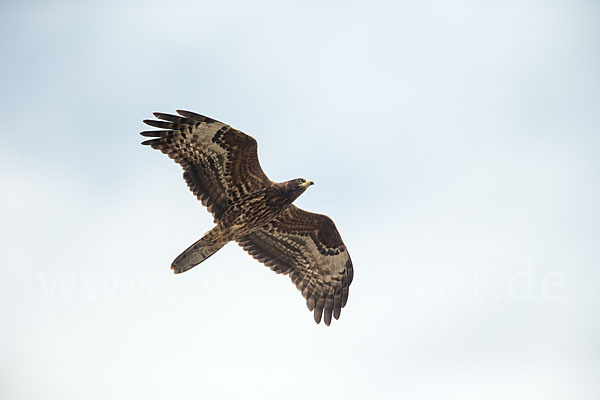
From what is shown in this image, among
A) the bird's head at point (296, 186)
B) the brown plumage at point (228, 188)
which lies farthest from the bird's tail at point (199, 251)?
the bird's head at point (296, 186)

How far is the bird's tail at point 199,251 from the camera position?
1437 centimetres

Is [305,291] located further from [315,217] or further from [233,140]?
[233,140]

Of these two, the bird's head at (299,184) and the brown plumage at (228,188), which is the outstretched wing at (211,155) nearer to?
the brown plumage at (228,188)

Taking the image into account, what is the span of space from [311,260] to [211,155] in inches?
134

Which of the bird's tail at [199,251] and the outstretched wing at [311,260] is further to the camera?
the outstretched wing at [311,260]

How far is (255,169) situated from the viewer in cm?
1447

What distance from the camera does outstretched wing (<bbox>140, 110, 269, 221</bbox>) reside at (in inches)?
562

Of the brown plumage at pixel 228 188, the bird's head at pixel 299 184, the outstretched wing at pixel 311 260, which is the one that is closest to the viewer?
the bird's head at pixel 299 184

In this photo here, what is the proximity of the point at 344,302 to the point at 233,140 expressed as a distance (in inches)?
175

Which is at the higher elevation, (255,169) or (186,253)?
(255,169)

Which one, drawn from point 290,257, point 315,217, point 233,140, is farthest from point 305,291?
point 233,140

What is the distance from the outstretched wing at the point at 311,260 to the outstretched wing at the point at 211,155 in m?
1.46

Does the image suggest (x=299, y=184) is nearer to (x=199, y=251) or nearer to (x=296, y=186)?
(x=296, y=186)

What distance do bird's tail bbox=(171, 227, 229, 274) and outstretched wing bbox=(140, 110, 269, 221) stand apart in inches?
17.6
